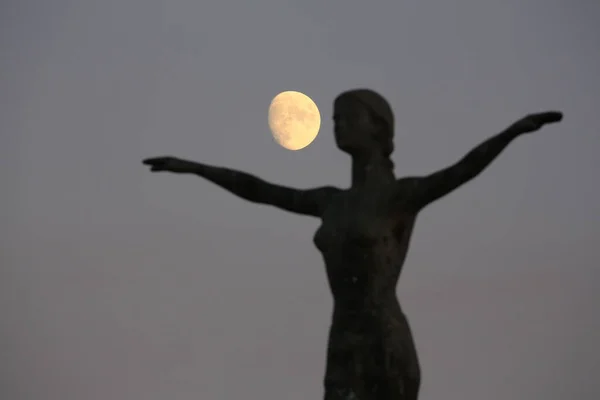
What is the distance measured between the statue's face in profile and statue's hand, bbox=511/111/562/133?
941 mm

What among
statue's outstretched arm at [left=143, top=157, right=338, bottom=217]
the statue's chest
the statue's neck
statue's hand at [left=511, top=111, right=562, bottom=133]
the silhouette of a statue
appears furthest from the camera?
statue's outstretched arm at [left=143, top=157, right=338, bottom=217]

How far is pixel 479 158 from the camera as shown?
177 inches

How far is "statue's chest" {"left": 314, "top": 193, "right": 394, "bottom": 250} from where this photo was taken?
4.70m

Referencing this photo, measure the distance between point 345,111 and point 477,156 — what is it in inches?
37.7

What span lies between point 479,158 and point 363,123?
0.84 meters

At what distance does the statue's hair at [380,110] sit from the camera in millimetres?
5008

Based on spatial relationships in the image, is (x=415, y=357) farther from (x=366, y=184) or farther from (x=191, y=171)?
(x=191, y=171)

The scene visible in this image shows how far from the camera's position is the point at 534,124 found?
14.6 ft

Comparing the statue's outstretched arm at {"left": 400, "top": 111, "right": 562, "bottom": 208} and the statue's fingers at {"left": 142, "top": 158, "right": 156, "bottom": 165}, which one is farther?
the statue's fingers at {"left": 142, "top": 158, "right": 156, "bottom": 165}

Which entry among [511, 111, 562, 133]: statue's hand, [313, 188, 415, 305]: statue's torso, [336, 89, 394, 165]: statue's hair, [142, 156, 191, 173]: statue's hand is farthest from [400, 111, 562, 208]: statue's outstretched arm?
[142, 156, 191, 173]: statue's hand

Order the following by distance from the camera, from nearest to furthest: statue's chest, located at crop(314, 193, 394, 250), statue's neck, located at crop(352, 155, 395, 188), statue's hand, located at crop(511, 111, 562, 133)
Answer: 1. statue's hand, located at crop(511, 111, 562, 133)
2. statue's chest, located at crop(314, 193, 394, 250)
3. statue's neck, located at crop(352, 155, 395, 188)

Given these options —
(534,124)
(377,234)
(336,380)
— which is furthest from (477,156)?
(336,380)

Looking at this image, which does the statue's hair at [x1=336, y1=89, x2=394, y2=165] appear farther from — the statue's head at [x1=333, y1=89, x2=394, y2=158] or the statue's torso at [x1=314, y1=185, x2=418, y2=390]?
the statue's torso at [x1=314, y1=185, x2=418, y2=390]

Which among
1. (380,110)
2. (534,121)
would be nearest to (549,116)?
(534,121)
